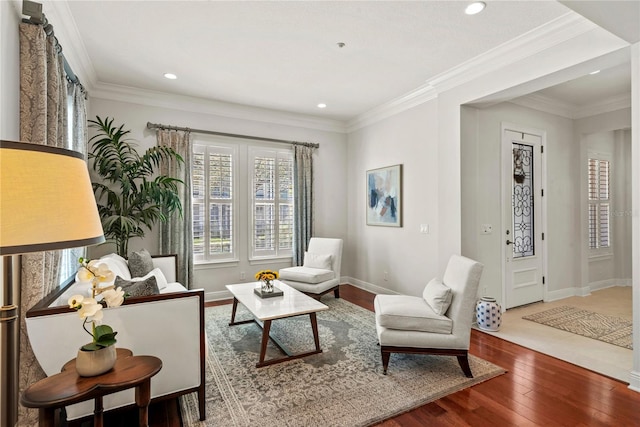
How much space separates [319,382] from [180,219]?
3.02 metres

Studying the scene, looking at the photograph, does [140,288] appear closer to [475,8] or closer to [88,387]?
[88,387]

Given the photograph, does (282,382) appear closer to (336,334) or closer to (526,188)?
(336,334)

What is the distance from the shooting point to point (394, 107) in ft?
15.8

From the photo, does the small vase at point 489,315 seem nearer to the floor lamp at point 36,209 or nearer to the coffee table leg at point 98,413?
the coffee table leg at point 98,413

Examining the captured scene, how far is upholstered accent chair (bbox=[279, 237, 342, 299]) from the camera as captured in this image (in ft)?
14.4

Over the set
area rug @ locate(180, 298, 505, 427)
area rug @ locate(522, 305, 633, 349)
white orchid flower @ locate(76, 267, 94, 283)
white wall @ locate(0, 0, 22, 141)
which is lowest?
area rug @ locate(180, 298, 505, 427)

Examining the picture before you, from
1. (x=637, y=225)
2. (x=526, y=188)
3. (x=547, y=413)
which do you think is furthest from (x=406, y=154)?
(x=547, y=413)

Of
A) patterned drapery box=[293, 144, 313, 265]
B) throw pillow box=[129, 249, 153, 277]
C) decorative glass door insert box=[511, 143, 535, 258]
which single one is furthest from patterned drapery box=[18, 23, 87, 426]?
decorative glass door insert box=[511, 143, 535, 258]

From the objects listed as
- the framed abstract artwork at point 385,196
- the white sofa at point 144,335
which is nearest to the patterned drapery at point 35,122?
the white sofa at point 144,335

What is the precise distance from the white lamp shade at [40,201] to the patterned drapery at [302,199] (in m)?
4.27

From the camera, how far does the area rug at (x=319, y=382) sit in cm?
208

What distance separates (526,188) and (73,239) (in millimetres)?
4985

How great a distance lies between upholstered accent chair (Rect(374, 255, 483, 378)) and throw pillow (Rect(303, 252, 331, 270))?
2076 millimetres

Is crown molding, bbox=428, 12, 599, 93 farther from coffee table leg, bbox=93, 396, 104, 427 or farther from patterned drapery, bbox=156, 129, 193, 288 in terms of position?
coffee table leg, bbox=93, 396, 104, 427
